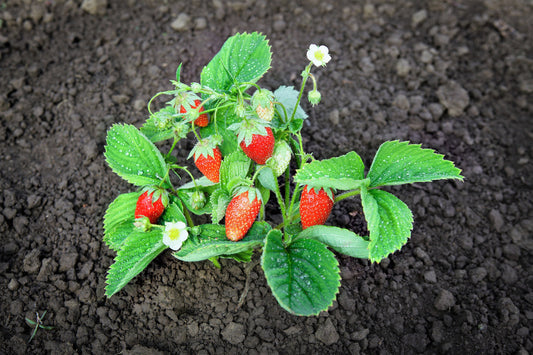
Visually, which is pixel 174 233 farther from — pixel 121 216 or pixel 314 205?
pixel 314 205

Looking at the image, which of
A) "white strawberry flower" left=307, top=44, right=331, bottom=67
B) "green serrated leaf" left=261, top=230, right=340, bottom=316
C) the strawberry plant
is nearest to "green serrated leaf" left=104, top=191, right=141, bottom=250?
the strawberry plant

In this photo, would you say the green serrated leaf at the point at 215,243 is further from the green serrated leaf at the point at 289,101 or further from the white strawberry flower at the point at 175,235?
the green serrated leaf at the point at 289,101

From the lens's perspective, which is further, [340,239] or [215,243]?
[340,239]

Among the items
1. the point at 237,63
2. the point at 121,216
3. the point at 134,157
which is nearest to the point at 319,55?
the point at 237,63

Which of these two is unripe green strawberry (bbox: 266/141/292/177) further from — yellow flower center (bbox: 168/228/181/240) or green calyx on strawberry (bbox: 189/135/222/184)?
yellow flower center (bbox: 168/228/181/240)

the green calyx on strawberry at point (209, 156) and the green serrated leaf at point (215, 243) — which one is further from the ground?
the green calyx on strawberry at point (209, 156)

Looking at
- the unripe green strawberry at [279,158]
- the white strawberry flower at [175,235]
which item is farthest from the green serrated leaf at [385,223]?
the white strawberry flower at [175,235]

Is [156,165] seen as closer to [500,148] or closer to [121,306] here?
[121,306]
